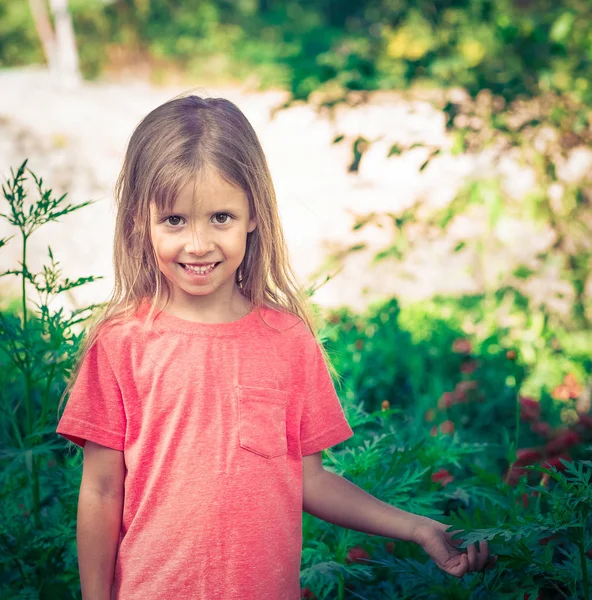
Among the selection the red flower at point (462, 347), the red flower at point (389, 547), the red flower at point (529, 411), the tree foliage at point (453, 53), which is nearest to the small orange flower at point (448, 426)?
the red flower at point (529, 411)

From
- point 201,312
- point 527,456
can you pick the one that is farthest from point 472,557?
point 527,456

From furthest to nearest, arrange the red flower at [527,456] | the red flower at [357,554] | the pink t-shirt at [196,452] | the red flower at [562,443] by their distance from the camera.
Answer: the red flower at [562,443], the red flower at [527,456], the red flower at [357,554], the pink t-shirt at [196,452]

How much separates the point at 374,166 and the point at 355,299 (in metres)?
2.30

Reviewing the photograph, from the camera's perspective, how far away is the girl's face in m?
1.56

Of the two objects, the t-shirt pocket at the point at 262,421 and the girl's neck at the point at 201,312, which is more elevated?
the girl's neck at the point at 201,312

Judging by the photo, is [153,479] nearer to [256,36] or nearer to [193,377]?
[193,377]

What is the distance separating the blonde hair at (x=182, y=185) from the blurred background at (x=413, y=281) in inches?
7.9

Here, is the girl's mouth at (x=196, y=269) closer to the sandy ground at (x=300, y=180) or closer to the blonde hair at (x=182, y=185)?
the blonde hair at (x=182, y=185)

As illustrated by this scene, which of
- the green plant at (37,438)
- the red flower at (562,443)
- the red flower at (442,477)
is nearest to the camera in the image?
the green plant at (37,438)

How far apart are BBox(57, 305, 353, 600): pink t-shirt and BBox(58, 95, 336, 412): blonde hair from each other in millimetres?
96

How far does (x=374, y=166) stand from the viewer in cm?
766

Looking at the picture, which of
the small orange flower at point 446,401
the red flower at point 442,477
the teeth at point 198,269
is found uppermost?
the teeth at point 198,269

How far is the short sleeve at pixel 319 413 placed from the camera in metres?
1.69

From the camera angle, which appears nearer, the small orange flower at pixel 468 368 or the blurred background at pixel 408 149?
the small orange flower at pixel 468 368
